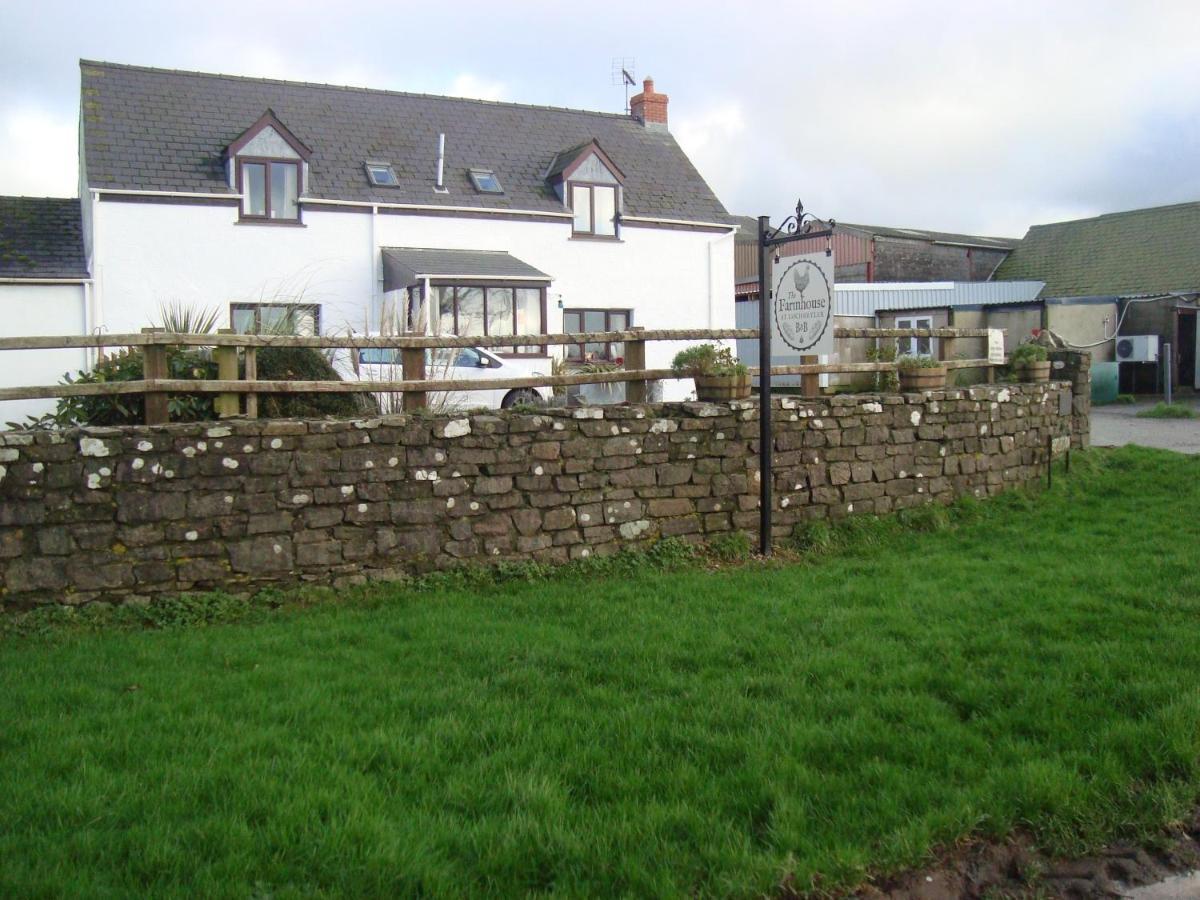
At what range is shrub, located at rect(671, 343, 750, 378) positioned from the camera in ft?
30.7

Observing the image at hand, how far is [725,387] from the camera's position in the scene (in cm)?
930

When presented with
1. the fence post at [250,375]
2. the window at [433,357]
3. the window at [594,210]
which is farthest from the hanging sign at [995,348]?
the window at [594,210]

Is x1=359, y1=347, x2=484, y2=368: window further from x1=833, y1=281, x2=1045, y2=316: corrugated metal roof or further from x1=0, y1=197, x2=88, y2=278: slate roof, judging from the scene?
x1=833, y1=281, x2=1045, y2=316: corrugated metal roof

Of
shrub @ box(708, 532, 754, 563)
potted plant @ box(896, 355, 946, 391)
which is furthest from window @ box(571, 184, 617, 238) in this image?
shrub @ box(708, 532, 754, 563)

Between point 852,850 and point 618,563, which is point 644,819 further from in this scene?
point 618,563

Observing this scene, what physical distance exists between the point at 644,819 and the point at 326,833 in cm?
111

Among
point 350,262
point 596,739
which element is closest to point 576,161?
point 350,262

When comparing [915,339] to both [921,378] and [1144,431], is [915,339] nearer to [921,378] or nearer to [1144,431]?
[1144,431]

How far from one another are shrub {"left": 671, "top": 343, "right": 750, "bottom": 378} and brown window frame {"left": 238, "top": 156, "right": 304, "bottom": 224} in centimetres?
1600

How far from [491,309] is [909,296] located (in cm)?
1430

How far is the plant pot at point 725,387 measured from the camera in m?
9.29

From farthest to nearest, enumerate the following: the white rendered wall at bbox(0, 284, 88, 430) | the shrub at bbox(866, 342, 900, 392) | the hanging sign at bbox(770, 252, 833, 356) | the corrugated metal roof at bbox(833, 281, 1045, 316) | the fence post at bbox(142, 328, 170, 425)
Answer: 1. the corrugated metal roof at bbox(833, 281, 1045, 316)
2. the white rendered wall at bbox(0, 284, 88, 430)
3. the shrub at bbox(866, 342, 900, 392)
4. the hanging sign at bbox(770, 252, 833, 356)
5. the fence post at bbox(142, 328, 170, 425)

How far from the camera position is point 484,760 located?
427cm

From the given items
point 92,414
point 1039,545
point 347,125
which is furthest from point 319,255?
point 1039,545
